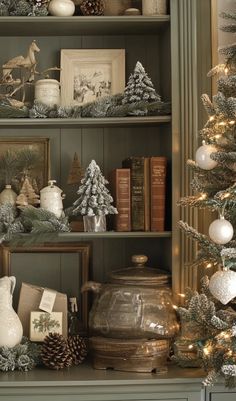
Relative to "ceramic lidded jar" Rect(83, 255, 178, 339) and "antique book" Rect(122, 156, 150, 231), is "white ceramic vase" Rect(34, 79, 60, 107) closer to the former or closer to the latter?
"antique book" Rect(122, 156, 150, 231)

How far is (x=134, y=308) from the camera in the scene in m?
2.55

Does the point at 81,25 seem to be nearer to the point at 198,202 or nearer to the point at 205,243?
the point at 198,202

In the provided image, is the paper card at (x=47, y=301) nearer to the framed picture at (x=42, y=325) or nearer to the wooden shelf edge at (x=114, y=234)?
the framed picture at (x=42, y=325)

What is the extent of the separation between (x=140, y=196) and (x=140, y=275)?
335 millimetres

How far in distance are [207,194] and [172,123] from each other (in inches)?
15.9

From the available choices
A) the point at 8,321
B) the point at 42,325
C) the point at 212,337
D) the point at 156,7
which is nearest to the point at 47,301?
the point at 42,325

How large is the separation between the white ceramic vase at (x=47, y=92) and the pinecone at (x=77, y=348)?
0.96m

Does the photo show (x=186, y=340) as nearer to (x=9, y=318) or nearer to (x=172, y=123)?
(x=9, y=318)

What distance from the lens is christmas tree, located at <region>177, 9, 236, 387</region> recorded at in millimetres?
2244

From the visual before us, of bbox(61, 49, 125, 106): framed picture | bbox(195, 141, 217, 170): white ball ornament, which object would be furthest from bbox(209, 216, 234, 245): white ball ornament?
bbox(61, 49, 125, 106): framed picture

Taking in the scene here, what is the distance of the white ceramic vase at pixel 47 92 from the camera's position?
277cm

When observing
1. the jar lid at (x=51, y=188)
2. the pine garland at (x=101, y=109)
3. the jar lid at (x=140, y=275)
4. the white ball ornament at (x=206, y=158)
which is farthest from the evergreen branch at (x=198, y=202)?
the jar lid at (x=51, y=188)

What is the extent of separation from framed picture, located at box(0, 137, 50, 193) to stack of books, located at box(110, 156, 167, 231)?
1.19 ft

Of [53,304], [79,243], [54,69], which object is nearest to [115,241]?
[79,243]
